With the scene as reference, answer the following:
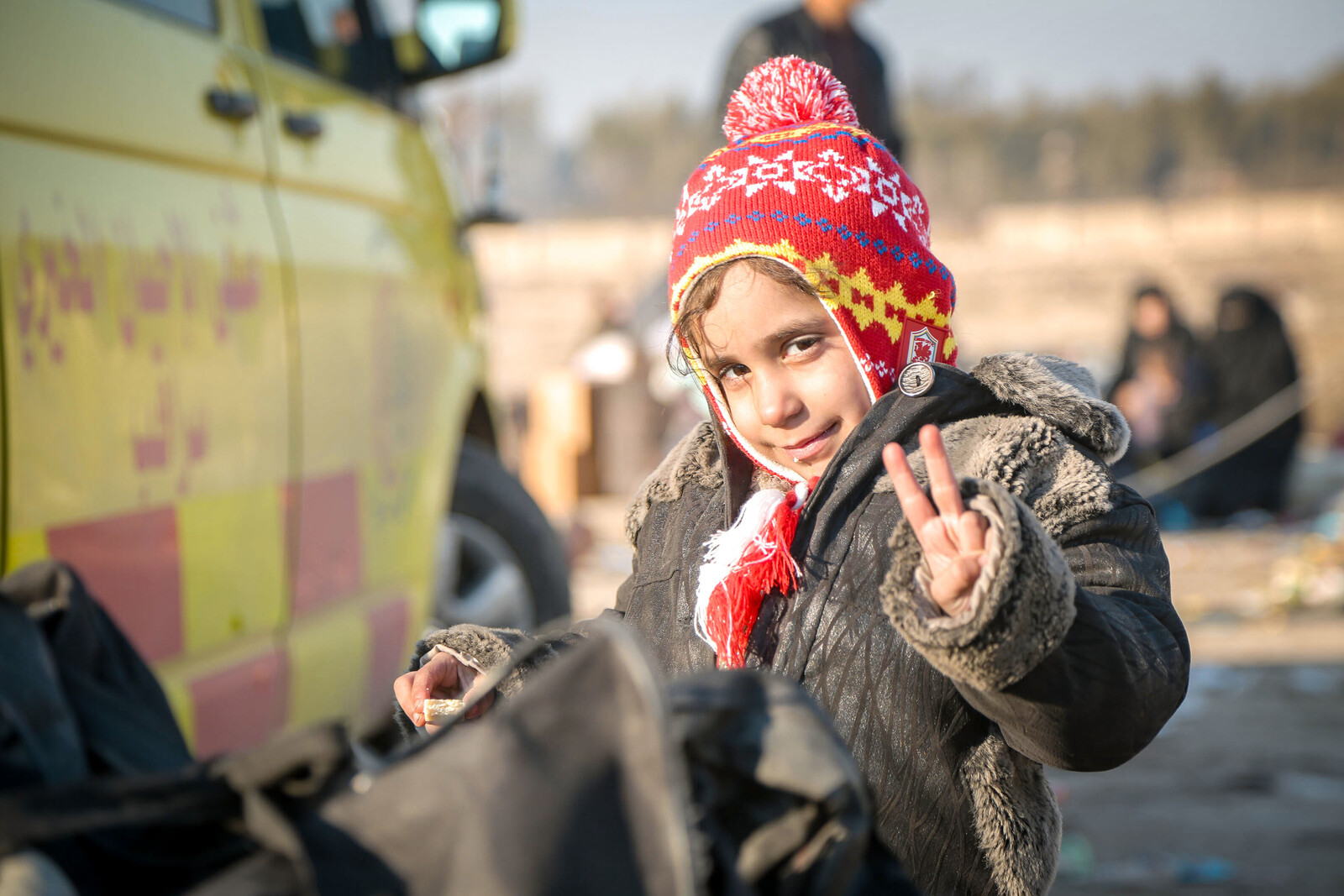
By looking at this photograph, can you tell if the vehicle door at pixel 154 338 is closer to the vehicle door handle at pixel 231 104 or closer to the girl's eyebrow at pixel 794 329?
the vehicle door handle at pixel 231 104

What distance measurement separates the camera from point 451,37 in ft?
11.3

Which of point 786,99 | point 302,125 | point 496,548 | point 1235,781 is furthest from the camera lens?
point 1235,781

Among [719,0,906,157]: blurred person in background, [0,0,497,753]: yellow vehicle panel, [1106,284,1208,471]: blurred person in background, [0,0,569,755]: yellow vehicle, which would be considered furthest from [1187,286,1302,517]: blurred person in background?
[0,0,497,753]: yellow vehicle panel

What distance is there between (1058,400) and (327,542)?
1.74m

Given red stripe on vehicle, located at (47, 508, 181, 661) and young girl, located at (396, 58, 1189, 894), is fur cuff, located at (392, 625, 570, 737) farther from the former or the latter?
red stripe on vehicle, located at (47, 508, 181, 661)

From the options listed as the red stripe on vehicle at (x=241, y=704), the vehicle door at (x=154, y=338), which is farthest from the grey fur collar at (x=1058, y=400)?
the red stripe on vehicle at (x=241, y=704)

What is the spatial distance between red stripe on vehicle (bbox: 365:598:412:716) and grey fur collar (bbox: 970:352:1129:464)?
1.81m

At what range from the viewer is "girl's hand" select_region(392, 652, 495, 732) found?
145cm

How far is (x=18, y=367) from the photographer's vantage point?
1.84 meters

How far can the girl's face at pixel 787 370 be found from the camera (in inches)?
60.7

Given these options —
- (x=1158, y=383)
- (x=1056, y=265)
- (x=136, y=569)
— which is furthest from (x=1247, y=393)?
(x=1056, y=265)

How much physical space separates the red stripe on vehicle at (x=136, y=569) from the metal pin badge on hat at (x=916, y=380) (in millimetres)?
1323

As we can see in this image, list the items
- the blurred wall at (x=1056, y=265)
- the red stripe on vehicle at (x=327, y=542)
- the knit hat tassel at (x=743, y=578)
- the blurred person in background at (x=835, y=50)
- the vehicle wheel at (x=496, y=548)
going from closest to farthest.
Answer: the knit hat tassel at (x=743, y=578), the red stripe on vehicle at (x=327, y=542), the vehicle wheel at (x=496, y=548), the blurred person in background at (x=835, y=50), the blurred wall at (x=1056, y=265)

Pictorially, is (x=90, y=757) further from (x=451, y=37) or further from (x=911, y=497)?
(x=451, y=37)
